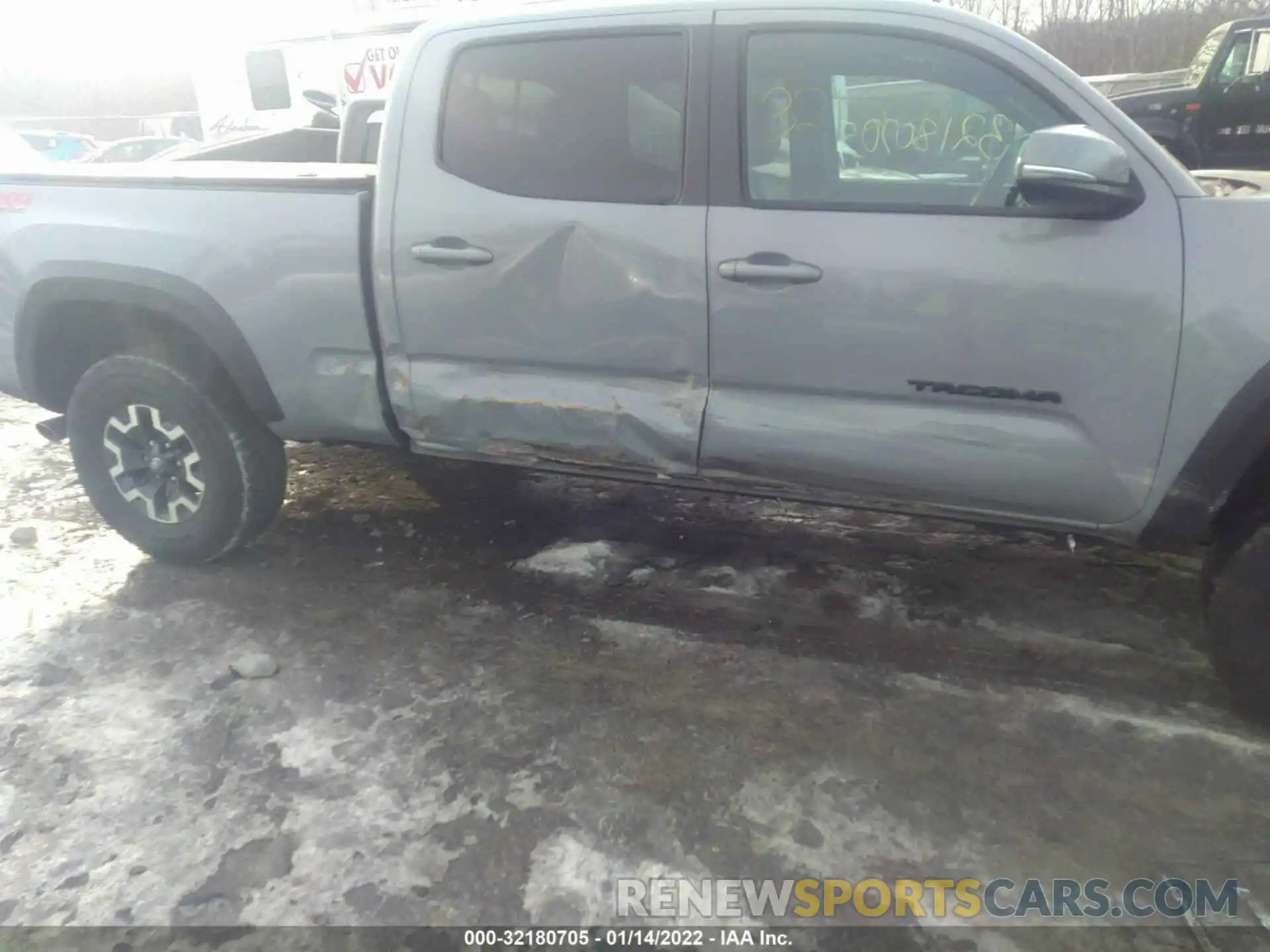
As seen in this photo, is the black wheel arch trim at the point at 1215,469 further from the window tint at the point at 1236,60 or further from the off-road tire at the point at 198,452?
the window tint at the point at 1236,60

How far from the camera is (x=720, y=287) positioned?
272 cm

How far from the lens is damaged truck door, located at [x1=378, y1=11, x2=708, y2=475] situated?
9.12 ft

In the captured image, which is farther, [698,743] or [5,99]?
[5,99]

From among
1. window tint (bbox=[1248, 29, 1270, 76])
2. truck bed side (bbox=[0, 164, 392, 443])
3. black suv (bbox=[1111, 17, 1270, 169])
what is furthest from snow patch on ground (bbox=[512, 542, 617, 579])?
window tint (bbox=[1248, 29, 1270, 76])

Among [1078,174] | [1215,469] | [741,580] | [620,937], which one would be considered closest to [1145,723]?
[1215,469]

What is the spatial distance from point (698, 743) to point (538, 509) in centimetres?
179

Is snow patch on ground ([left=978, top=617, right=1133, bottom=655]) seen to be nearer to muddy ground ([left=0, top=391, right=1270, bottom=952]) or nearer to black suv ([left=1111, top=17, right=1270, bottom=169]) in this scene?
muddy ground ([left=0, top=391, right=1270, bottom=952])

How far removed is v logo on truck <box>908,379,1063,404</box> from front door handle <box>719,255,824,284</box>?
42cm

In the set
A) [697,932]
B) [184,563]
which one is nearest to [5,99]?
[184,563]

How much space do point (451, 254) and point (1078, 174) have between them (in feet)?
5.88

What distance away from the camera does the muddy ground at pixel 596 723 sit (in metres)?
2.20

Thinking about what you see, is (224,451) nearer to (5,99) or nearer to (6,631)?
(6,631)

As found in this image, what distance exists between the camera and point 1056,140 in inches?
88.7

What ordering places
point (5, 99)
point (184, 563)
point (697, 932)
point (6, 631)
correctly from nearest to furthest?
point (697, 932) < point (6, 631) < point (184, 563) < point (5, 99)
